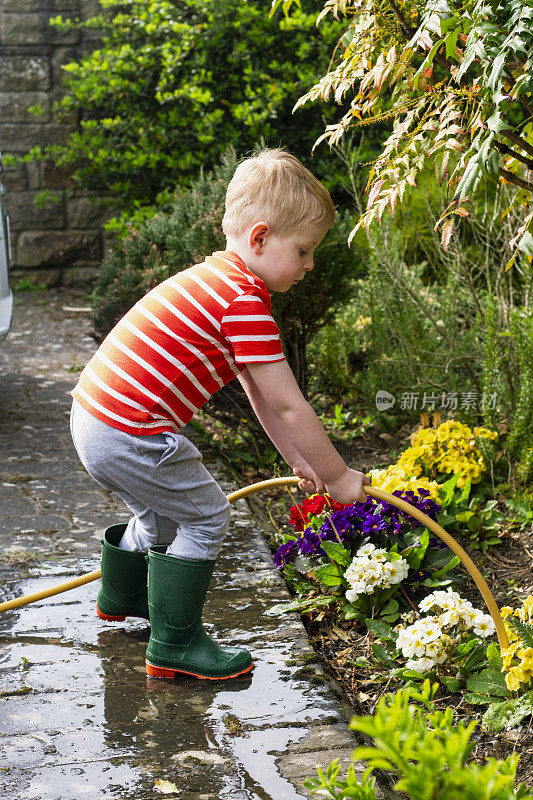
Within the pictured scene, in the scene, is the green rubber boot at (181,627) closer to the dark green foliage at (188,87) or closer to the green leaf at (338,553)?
the green leaf at (338,553)

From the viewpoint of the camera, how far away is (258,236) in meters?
2.19

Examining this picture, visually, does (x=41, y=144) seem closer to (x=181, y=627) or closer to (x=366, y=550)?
(x=366, y=550)

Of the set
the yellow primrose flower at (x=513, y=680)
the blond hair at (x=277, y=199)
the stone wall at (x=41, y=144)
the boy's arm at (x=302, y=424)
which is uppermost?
the blond hair at (x=277, y=199)

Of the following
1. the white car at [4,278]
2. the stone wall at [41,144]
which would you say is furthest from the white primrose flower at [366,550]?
the stone wall at [41,144]

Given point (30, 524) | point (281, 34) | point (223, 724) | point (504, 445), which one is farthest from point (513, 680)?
point (281, 34)

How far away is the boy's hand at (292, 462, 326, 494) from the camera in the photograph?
230cm

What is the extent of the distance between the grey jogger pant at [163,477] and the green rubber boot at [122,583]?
0.58ft

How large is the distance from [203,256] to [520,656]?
8.27 ft

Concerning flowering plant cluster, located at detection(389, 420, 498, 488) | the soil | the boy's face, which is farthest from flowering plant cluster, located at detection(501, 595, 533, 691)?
flowering plant cluster, located at detection(389, 420, 498, 488)

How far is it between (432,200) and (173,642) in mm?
3999

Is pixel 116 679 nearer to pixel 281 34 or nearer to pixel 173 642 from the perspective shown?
pixel 173 642

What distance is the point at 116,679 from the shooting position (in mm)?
2250

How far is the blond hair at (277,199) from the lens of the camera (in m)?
2.15

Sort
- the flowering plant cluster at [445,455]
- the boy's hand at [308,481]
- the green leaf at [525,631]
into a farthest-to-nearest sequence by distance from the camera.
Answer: the flowering plant cluster at [445,455], the boy's hand at [308,481], the green leaf at [525,631]
